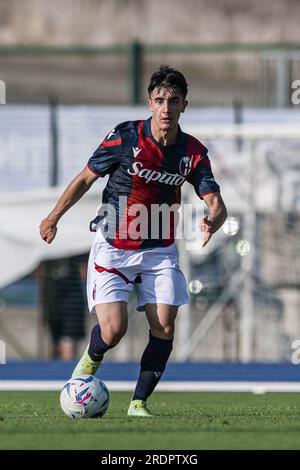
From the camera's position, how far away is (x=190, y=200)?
15.8m

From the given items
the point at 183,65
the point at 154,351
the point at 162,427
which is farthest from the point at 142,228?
the point at 183,65

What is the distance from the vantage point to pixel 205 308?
15.9m

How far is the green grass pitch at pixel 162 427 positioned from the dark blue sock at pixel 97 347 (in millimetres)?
379

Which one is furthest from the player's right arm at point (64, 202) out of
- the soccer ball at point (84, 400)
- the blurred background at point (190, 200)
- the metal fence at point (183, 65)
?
the metal fence at point (183, 65)

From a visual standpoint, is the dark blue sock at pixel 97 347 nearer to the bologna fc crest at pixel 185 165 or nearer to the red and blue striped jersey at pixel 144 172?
the red and blue striped jersey at pixel 144 172

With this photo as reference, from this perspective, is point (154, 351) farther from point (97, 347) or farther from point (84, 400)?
point (84, 400)

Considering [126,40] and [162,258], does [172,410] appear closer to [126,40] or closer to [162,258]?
[162,258]

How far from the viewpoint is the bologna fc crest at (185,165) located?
836 cm

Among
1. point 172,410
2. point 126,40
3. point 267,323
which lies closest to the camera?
point 172,410

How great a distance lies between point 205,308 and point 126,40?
18.5m

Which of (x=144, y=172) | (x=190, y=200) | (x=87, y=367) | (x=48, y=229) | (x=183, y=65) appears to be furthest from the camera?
(x=183, y=65)

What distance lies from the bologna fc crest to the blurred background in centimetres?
705

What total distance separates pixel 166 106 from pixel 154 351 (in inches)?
59.9
